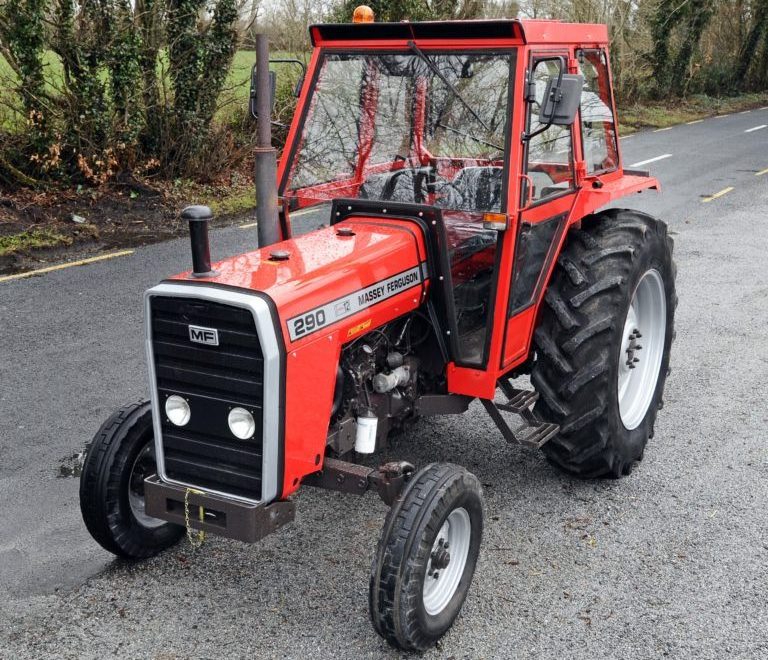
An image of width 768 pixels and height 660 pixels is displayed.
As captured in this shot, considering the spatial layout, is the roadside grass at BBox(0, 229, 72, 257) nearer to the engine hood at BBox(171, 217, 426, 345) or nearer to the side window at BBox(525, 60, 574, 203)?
the engine hood at BBox(171, 217, 426, 345)

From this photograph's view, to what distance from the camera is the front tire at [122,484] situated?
3730mm

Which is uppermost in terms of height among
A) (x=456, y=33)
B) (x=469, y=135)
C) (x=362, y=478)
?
(x=456, y=33)

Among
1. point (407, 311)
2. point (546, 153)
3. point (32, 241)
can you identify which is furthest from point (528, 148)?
point (32, 241)

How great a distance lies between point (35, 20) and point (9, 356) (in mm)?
5494

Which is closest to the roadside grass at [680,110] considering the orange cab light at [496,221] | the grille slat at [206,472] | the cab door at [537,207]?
the cab door at [537,207]

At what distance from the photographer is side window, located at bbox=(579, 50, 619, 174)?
4691 mm

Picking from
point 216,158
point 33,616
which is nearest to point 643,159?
point 216,158

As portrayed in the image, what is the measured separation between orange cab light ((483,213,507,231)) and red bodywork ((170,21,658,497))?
0.05 meters

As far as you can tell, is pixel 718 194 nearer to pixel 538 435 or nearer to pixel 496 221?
pixel 538 435

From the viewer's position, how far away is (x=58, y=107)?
10914 millimetres

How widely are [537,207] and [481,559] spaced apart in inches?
63.5

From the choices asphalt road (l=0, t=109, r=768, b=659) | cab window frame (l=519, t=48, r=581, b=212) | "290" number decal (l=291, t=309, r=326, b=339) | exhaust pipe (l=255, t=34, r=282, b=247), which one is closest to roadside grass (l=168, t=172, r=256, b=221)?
asphalt road (l=0, t=109, r=768, b=659)

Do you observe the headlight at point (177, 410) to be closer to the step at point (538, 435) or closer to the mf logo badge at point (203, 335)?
the mf logo badge at point (203, 335)

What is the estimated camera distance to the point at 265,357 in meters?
3.16
